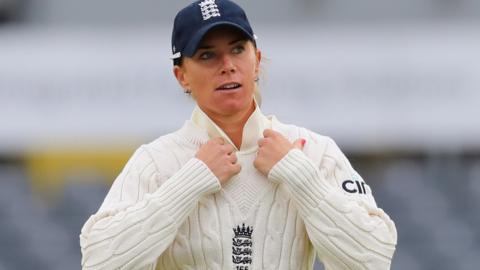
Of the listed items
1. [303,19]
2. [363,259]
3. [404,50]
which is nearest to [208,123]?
[363,259]

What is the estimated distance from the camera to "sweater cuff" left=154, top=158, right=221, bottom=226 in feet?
11.3

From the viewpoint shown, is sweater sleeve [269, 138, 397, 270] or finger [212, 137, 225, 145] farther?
finger [212, 137, 225, 145]

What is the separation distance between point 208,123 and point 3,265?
7395mm

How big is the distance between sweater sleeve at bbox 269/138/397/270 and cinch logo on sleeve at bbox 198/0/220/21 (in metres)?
0.38

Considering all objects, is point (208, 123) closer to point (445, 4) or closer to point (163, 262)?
point (163, 262)

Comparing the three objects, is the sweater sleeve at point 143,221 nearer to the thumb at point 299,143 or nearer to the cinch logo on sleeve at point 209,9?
the thumb at point 299,143

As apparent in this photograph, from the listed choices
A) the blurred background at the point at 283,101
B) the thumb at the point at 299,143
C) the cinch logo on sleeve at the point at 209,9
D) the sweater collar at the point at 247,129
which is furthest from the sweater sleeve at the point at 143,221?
the blurred background at the point at 283,101

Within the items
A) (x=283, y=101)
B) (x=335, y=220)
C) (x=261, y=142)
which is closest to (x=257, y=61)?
(x=261, y=142)

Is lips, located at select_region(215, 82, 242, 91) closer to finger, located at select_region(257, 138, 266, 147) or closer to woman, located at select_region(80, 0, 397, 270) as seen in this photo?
woman, located at select_region(80, 0, 397, 270)

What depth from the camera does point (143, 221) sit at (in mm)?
3443

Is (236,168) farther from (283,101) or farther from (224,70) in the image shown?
(283,101)

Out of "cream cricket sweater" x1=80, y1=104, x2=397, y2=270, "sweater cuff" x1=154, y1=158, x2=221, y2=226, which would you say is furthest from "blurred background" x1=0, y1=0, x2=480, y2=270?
"sweater cuff" x1=154, y1=158, x2=221, y2=226

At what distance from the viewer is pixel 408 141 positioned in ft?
39.3

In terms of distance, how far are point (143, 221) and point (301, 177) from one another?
1.27 feet
